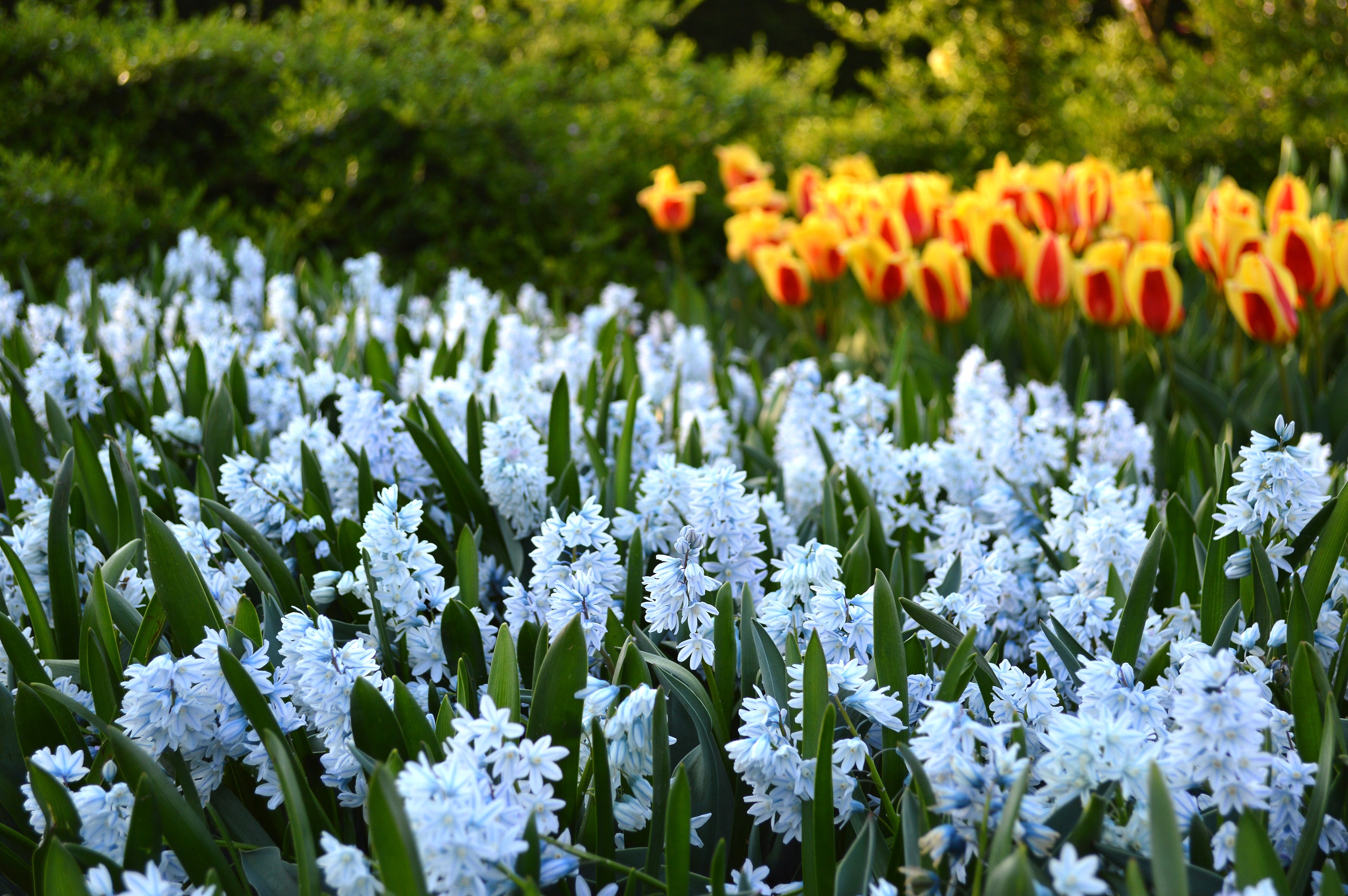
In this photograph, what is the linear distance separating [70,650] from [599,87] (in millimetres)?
4860

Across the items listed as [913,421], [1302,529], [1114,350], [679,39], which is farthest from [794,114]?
[1302,529]

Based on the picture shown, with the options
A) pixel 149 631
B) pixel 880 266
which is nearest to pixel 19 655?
pixel 149 631

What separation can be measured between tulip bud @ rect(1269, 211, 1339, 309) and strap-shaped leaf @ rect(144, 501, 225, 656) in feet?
8.61

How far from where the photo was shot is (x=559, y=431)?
1848mm

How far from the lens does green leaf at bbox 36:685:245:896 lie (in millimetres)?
973

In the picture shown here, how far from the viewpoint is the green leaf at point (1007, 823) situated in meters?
0.83

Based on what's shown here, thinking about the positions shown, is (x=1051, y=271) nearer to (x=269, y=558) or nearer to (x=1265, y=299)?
(x=1265, y=299)

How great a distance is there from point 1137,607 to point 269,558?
114cm

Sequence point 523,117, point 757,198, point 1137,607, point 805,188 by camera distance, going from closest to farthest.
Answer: point 1137,607
point 757,198
point 805,188
point 523,117

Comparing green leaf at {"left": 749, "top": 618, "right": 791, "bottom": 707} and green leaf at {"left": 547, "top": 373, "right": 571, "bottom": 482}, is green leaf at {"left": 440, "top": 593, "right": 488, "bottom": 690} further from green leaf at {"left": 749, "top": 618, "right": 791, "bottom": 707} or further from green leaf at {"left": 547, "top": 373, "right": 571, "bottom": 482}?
green leaf at {"left": 547, "top": 373, "right": 571, "bottom": 482}

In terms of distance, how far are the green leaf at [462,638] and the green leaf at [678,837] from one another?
41cm

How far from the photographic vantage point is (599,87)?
5691mm

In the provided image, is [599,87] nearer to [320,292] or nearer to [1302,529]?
[320,292]

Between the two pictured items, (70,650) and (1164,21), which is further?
(1164,21)
